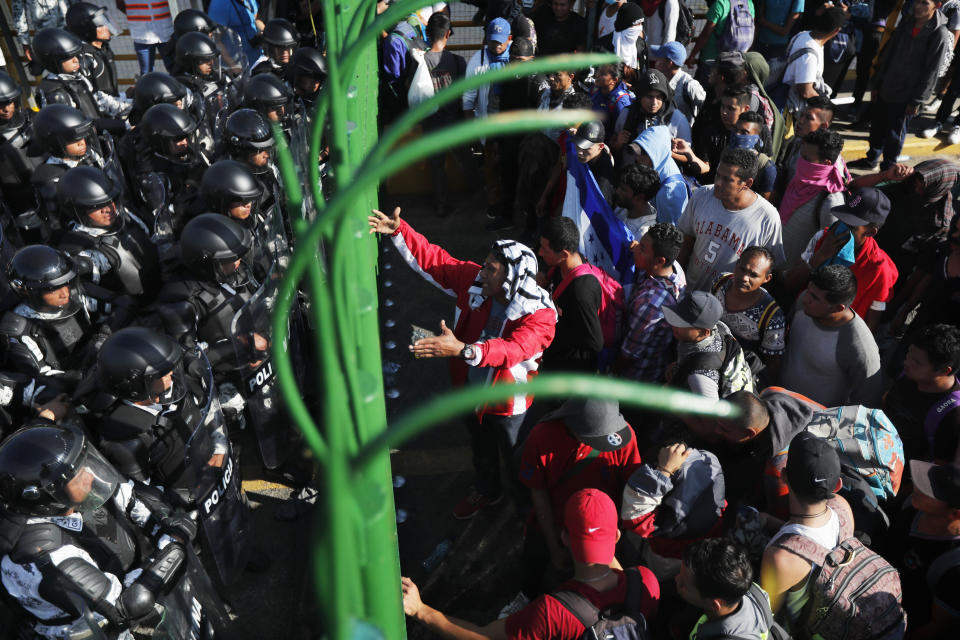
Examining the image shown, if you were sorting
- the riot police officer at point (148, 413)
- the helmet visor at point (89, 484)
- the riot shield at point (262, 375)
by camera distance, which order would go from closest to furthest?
the helmet visor at point (89, 484) < the riot police officer at point (148, 413) < the riot shield at point (262, 375)

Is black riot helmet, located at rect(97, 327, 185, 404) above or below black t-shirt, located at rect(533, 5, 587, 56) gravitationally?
below

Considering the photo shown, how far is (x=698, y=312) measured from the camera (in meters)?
3.37

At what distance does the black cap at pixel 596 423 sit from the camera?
2.84 m

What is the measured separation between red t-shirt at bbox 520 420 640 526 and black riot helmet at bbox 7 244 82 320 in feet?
8.58

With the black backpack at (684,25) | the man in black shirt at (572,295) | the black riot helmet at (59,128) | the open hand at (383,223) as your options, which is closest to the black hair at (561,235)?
the man in black shirt at (572,295)

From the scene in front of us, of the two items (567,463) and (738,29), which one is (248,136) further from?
(738,29)

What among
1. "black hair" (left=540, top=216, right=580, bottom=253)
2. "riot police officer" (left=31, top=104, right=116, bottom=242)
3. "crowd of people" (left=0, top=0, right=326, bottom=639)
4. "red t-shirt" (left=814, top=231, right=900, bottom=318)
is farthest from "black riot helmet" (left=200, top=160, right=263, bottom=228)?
"red t-shirt" (left=814, top=231, right=900, bottom=318)

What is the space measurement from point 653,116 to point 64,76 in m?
5.13

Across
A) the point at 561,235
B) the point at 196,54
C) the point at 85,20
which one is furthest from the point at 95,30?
the point at 561,235

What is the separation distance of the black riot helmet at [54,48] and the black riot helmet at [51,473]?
→ 496 cm

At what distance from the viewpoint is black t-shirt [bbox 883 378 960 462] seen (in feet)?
10.2

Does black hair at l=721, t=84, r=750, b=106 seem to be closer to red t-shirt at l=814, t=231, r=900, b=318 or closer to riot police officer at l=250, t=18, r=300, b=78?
red t-shirt at l=814, t=231, r=900, b=318

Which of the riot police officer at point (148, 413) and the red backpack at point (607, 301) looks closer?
the riot police officer at point (148, 413)

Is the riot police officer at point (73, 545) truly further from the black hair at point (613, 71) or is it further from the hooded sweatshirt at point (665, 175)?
the black hair at point (613, 71)
